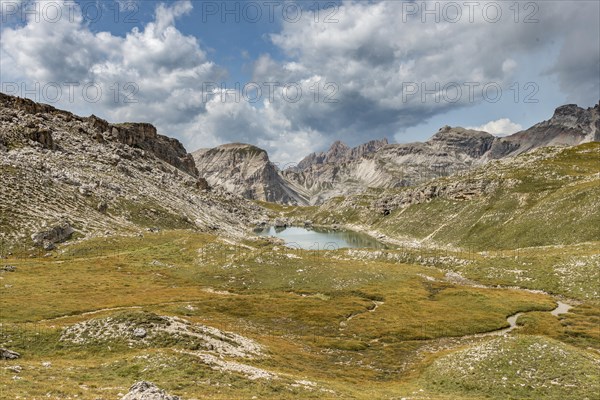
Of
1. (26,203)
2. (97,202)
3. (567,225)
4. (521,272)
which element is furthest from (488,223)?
(26,203)

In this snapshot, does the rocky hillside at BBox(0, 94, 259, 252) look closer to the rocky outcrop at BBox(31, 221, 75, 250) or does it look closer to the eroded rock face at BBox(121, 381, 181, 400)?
the rocky outcrop at BBox(31, 221, 75, 250)

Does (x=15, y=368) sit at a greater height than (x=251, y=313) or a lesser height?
greater

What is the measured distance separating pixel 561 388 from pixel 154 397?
3088 cm

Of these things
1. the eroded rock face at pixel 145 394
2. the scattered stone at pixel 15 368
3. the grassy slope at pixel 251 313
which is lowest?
the grassy slope at pixel 251 313

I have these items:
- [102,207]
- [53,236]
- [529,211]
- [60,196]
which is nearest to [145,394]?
[53,236]

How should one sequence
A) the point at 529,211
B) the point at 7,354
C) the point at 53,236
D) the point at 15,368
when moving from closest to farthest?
the point at 15,368 < the point at 7,354 < the point at 53,236 < the point at 529,211

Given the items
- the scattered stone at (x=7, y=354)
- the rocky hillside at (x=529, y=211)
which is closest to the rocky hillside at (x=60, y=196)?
the scattered stone at (x=7, y=354)

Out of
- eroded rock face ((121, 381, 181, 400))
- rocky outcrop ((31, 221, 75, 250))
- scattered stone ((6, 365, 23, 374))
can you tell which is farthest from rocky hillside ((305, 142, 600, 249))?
rocky outcrop ((31, 221, 75, 250))

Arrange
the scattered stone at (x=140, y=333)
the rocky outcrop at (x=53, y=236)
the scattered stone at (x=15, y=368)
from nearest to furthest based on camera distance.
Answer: the scattered stone at (x=15, y=368)
the scattered stone at (x=140, y=333)
the rocky outcrop at (x=53, y=236)

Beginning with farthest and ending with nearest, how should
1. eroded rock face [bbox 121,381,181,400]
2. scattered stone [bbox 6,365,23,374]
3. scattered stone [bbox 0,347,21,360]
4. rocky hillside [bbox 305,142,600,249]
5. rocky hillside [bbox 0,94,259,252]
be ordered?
rocky hillside [bbox 305,142,600,249] → rocky hillside [bbox 0,94,259,252] → scattered stone [bbox 0,347,21,360] → scattered stone [bbox 6,365,23,374] → eroded rock face [bbox 121,381,181,400]

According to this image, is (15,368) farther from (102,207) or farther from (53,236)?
(102,207)

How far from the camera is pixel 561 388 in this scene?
2988 centimetres

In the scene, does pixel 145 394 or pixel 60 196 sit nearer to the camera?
pixel 145 394

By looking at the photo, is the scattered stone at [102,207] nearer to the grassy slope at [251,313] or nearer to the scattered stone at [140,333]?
the grassy slope at [251,313]
